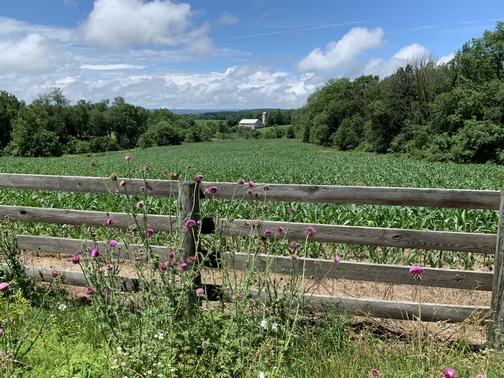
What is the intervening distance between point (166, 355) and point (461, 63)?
153 feet

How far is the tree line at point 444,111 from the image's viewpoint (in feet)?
111

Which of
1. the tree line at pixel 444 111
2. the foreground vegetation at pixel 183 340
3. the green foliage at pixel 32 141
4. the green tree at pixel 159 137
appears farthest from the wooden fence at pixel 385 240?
the green tree at pixel 159 137

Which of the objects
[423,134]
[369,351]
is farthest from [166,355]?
[423,134]

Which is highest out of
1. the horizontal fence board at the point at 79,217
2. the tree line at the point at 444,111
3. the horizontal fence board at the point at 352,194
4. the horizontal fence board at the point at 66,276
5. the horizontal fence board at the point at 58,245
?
the tree line at the point at 444,111

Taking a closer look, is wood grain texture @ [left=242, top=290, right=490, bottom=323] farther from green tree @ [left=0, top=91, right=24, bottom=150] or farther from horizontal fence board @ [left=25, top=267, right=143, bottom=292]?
green tree @ [left=0, top=91, right=24, bottom=150]

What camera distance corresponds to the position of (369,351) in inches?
111

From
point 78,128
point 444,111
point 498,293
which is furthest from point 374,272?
point 78,128

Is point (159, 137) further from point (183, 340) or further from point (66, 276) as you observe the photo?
point (183, 340)

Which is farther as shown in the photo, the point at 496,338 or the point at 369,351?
the point at 496,338

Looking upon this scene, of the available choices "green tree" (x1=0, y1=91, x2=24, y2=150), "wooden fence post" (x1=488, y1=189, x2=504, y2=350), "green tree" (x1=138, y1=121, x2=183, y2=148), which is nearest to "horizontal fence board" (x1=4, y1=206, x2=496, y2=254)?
"wooden fence post" (x1=488, y1=189, x2=504, y2=350)

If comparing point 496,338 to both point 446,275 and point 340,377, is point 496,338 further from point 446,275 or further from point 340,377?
point 340,377

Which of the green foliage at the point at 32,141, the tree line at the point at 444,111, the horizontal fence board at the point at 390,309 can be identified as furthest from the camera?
the green foliage at the point at 32,141

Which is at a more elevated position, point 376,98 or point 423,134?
point 376,98

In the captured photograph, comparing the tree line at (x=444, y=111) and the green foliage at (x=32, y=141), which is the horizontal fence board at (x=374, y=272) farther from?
the green foliage at (x=32, y=141)
